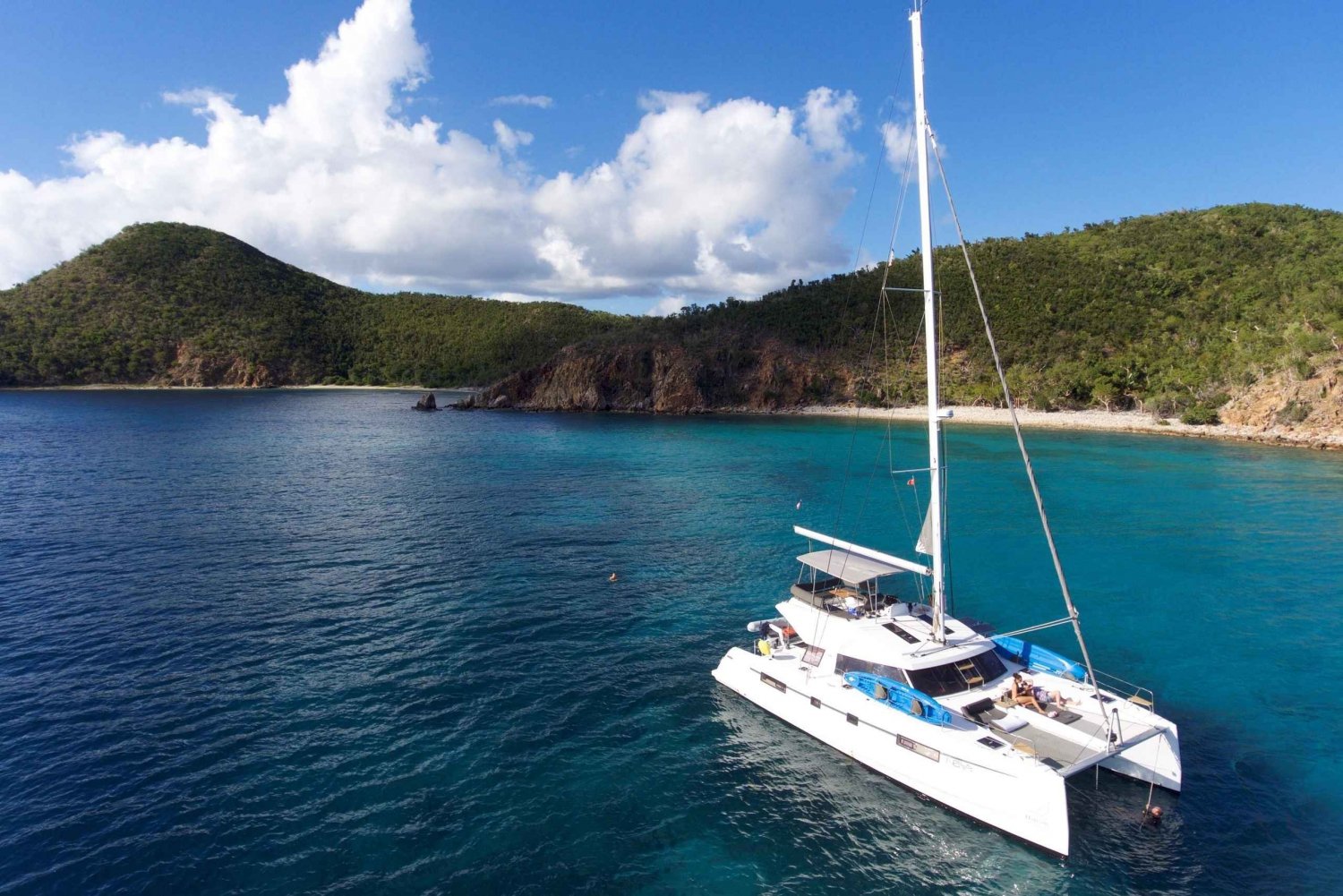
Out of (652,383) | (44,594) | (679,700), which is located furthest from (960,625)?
(652,383)

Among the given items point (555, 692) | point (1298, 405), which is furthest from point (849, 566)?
point (1298, 405)

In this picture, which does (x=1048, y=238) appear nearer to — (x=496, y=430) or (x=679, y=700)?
(x=496, y=430)

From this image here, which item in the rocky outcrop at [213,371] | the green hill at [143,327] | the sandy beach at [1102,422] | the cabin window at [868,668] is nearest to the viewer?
the cabin window at [868,668]

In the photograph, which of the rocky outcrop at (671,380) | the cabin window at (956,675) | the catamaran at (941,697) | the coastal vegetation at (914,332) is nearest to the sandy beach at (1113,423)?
the coastal vegetation at (914,332)

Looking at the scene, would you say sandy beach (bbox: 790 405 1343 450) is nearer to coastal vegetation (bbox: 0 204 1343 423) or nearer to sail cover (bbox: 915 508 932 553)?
coastal vegetation (bbox: 0 204 1343 423)

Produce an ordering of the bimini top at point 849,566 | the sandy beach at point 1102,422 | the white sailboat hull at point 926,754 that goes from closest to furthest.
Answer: the white sailboat hull at point 926,754
the bimini top at point 849,566
the sandy beach at point 1102,422

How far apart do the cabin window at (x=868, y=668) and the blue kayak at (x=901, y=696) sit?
159mm

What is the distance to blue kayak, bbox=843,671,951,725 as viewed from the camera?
15.4 m

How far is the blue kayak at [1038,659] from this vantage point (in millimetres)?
17312

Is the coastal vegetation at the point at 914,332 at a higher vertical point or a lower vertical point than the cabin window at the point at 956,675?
higher

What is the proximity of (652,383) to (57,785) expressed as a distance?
120 meters

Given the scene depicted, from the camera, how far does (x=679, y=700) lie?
1898 cm

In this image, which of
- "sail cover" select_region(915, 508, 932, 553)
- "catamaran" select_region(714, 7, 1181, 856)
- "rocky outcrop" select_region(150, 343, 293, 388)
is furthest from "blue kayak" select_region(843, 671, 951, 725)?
→ "rocky outcrop" select_region(150, 343, 293, 388)

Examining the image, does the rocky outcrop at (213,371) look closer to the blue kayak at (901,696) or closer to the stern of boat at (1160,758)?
the blue kayak at (901,696)
